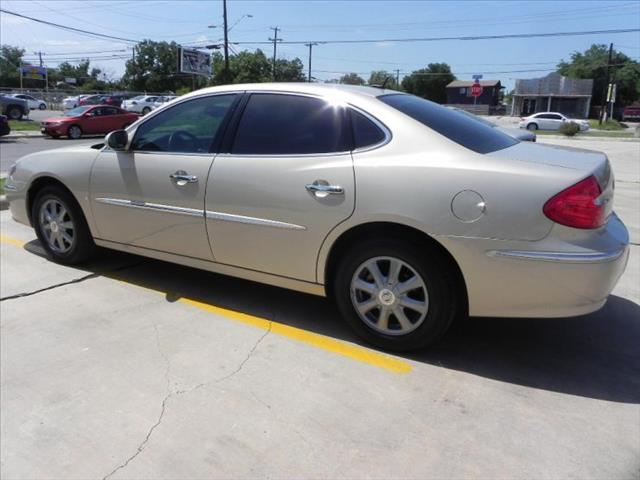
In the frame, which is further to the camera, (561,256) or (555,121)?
(555,121)

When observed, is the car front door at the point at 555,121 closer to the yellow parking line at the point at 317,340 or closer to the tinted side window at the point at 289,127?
the tinted side window at the point at 289,127

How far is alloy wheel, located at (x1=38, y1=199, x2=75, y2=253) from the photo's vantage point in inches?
191

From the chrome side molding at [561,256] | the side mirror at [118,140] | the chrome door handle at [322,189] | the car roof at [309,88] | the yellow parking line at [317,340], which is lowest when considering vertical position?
the yellow parking line at [317,340]

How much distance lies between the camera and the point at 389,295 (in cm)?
327

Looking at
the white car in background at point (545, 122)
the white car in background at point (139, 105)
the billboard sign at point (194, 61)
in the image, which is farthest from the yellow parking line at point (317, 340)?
the white car in background at point (545, 122)

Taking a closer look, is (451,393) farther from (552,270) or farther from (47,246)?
(47,246)

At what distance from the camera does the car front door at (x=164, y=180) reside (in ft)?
12.9

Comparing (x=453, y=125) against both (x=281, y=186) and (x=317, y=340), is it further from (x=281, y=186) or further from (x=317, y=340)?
(x=317, y=340)

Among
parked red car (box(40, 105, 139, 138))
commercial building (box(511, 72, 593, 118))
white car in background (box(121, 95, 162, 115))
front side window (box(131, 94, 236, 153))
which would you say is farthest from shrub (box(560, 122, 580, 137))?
commercial building (box(511, 72, 593, 118))

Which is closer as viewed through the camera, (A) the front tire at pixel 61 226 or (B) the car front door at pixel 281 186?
(B) the car front door at pixel 281 186

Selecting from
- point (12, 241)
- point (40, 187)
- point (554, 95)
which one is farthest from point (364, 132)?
point (554, 95)

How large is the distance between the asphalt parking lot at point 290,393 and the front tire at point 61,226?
566 millimetres

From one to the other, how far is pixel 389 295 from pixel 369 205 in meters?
0.56

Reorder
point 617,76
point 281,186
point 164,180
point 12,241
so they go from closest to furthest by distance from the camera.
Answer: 1. point 281,186
2. point 164,180
3. point 12,241
4. point 617,76
